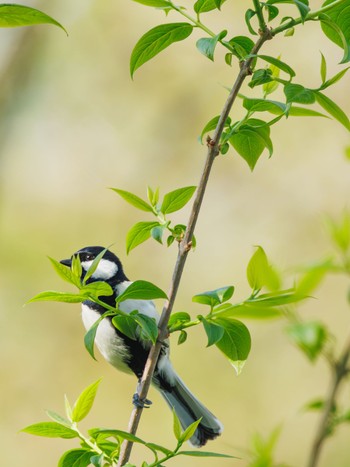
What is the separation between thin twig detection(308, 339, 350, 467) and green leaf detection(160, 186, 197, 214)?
2.62ft

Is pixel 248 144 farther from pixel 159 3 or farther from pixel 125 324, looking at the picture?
pixel 125 324

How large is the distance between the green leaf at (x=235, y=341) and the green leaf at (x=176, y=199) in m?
0.28

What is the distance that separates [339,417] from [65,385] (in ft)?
19.1

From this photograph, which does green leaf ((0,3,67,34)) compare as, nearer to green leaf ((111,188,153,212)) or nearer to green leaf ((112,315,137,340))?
green leaf ((111,188,153,212))

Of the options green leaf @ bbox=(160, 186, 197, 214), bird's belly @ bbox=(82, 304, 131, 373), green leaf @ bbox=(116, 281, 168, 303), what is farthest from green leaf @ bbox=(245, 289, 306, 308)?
bird's belly @ bbox=(82, 304, 131, 373)

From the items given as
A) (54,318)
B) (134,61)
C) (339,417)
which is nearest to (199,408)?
(134,61)

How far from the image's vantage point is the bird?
2.89 m

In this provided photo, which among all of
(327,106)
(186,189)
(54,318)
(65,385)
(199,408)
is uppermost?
(327,106)

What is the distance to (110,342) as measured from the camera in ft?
9.63

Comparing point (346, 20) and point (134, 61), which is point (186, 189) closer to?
point (134, 61)

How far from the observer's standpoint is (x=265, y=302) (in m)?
1.22

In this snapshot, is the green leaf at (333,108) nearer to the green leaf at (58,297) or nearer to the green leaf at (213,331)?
the green leaf at (213,331)

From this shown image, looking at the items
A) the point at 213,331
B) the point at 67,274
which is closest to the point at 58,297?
the point at 67,274

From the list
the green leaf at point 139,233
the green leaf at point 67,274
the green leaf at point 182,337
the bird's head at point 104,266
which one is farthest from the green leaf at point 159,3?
the bird's head at point 104,266
